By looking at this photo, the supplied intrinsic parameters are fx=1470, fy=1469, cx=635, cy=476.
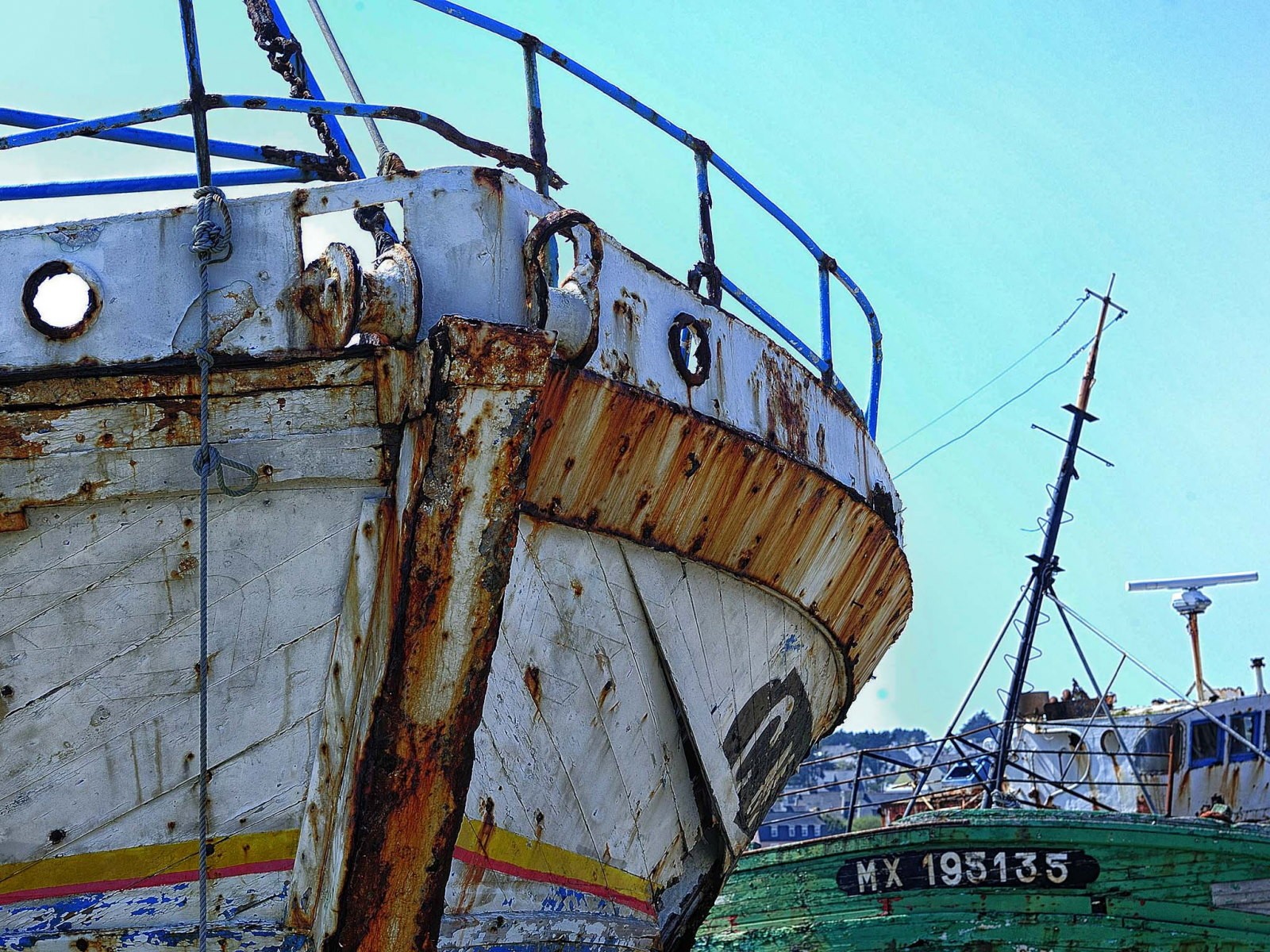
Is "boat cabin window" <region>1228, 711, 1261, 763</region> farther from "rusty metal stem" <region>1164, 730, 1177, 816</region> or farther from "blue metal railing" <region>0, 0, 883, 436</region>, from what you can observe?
"blue metal railing" <region>0, 0, 883, 436</region>

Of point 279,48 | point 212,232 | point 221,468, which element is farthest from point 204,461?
point 279,48

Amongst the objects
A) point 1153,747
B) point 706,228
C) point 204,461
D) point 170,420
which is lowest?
point 204,461

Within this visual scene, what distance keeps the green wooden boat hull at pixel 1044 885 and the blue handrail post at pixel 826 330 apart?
6.28m

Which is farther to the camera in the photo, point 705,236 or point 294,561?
point 705,236

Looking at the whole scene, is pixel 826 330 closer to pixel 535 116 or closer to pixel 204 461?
pixel 535 116

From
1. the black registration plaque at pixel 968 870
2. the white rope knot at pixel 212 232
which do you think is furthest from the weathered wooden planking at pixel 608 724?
the black registration plaque at pixel 968 870

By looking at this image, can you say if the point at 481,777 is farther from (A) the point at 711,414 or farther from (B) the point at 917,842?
(B) the point at 917,842

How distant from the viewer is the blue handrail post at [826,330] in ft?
20.7

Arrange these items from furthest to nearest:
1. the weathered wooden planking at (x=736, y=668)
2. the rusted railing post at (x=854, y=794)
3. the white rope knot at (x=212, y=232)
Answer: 1. the rusted railing post at (x=854, y=794)
2. the weathered wooden planking at (x=736, y=668)
3. the white rope knot at (x=212, y=232)

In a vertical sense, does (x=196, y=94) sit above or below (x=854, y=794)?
below

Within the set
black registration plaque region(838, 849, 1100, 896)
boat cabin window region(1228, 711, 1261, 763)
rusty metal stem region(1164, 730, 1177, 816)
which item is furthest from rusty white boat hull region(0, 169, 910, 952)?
boat cabin window region(1228, 711, 1261, 763)

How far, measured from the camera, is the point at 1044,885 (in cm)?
1147

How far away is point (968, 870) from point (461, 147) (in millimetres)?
8622

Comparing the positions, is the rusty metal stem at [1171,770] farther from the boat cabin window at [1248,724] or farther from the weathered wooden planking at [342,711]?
the weathered wooden planking at [342,711]
